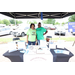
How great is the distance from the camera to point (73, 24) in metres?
4.12
